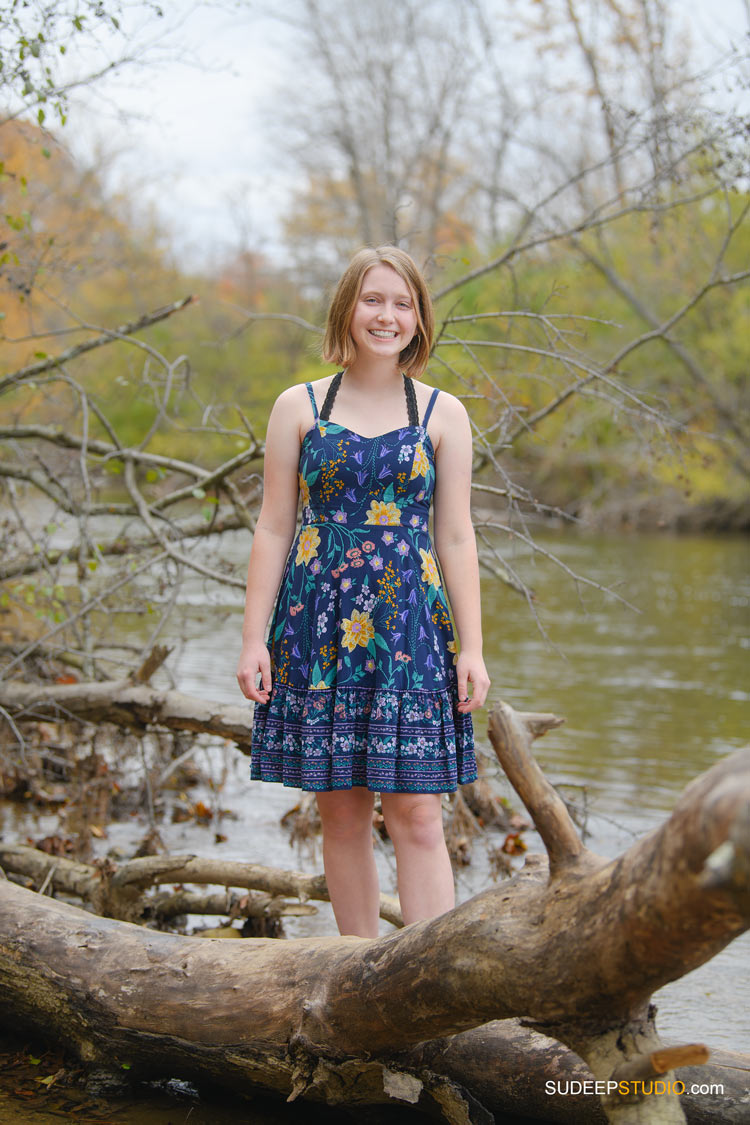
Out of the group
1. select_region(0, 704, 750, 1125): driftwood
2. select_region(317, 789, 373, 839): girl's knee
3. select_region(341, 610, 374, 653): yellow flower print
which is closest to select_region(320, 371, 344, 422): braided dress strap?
select_region(341, 610, 374, 653): yellow flower print

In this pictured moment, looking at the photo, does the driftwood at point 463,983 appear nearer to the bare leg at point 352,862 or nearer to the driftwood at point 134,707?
the bare leg at point 352,862

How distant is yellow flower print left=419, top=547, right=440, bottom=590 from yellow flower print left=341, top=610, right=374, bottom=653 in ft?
0.63

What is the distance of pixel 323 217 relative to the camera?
32781 millimetres

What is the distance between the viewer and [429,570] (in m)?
2.93

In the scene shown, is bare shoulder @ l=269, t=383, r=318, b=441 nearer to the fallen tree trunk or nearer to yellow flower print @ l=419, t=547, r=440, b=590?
yellow flower print @ l=419, t=547, r=440, b=590

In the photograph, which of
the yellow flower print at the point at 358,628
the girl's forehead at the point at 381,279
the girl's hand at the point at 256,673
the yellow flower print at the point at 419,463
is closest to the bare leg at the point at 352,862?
the girl's hand at the point at 256,673

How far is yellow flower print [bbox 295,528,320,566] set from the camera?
293cm

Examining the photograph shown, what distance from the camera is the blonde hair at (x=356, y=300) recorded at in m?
2.99

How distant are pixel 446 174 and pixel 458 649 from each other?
94.7 feet

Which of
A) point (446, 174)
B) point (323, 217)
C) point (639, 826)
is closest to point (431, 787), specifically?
point (639, 826)

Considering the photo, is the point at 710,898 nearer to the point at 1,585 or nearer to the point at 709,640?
the point at 1,585

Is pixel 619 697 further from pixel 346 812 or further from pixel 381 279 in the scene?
pixel 381 279

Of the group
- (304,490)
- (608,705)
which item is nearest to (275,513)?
(304,490)

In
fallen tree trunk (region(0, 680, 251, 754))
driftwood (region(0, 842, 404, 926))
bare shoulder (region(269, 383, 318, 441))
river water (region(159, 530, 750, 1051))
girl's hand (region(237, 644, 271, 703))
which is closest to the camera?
girl's hand (region(237, 644, 271, 703))
